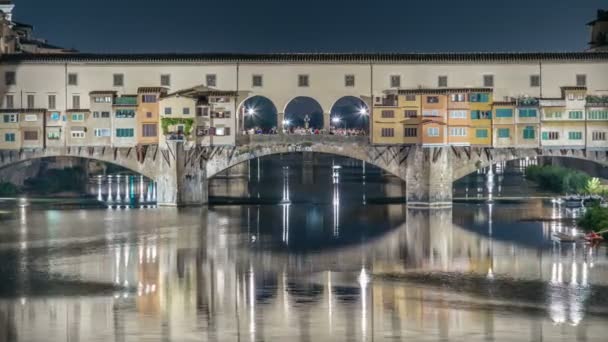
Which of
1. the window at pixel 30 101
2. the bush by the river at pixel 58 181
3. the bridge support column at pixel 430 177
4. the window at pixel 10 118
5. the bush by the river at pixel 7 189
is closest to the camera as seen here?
the bridge support column at pixel 430 177

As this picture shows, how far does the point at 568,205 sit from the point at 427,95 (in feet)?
25.4

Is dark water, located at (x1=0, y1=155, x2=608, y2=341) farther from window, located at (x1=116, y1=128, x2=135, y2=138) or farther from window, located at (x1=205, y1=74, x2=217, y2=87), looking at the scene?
window, located at (x1=205, y1=74, x2=217, y2=87)

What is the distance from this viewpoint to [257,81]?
55.0 meters

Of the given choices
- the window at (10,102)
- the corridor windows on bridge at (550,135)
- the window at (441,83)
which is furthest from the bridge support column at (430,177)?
the window at (10,102)

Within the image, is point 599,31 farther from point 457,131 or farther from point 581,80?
point 457,131

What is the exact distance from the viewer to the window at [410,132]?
2127 inches

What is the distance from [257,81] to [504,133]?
11280 millimetres

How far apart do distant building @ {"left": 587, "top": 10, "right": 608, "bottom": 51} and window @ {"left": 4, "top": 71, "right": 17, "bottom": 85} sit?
32.2 meters

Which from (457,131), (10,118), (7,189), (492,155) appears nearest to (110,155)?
(10,118)

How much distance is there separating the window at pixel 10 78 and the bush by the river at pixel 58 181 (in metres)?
11.0

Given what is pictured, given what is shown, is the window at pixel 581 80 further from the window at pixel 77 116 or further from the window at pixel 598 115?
the window at pixel 77 116

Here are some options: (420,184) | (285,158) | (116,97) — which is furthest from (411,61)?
(285,158)

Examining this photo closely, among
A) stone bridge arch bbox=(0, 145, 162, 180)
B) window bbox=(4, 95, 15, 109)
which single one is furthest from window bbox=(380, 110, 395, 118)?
window bbox=(4, 95, 15, 109)

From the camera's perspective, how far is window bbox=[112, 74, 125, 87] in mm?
55594
